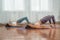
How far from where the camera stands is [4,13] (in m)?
3.04

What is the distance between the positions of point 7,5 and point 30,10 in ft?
1.48

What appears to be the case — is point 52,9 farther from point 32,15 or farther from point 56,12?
point 32,15

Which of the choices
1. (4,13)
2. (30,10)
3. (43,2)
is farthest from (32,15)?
(4,13)

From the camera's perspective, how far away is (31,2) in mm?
3152

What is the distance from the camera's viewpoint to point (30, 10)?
3148 mm

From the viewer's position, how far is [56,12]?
10.3ft

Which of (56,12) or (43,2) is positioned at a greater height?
(43,2)

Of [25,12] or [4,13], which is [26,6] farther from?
[4,13]

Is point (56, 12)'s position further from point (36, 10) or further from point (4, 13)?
point (4, 13)

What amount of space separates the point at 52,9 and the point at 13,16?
30.4 inches

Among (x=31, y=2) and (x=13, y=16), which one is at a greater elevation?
(x=31, y=2)

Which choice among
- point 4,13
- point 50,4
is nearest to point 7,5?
point 4,13

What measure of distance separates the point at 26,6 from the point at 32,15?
21cm

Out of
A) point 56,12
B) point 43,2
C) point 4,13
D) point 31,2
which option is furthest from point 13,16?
point 56,12
